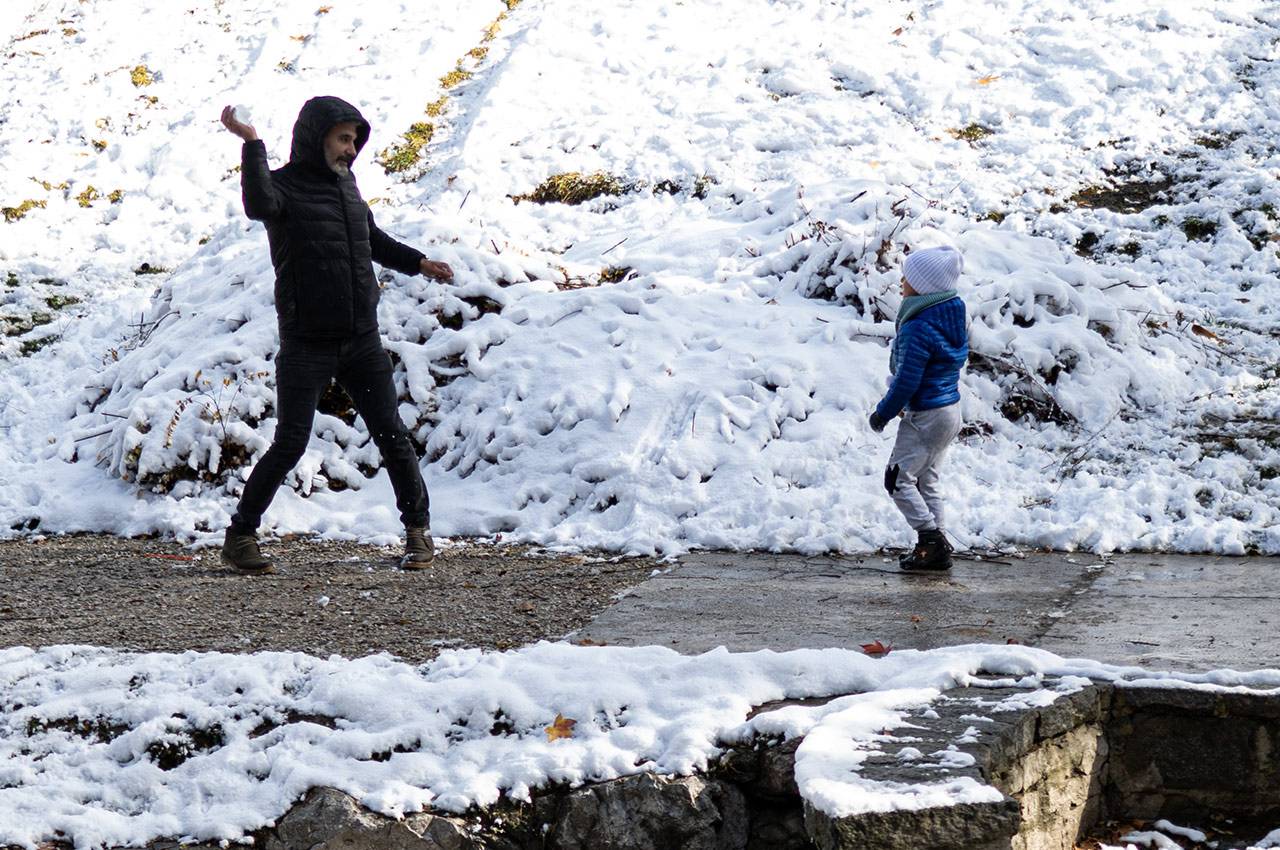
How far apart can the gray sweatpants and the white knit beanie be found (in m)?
0.56

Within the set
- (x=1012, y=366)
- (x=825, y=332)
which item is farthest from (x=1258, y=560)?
(x=825, y=332)

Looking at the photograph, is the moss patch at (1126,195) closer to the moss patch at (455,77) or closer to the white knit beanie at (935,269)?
the white knit beanie at (935,269)

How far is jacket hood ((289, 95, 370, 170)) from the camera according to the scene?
5582mm

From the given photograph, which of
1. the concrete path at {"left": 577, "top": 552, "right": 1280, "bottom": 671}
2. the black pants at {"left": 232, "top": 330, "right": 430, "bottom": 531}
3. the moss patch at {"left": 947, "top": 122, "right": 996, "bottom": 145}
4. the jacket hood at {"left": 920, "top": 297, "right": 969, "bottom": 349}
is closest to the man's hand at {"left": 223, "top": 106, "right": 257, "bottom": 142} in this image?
the black pants at {"left": 232, "top": 330, "right": 430, "bottom": 531}

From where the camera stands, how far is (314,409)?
5.89m

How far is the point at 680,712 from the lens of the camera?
12.2 ft

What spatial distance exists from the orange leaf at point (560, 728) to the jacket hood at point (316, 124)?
3.10 meters

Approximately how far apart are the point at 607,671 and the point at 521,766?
594mm

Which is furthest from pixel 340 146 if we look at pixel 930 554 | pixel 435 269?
pixel 930 554

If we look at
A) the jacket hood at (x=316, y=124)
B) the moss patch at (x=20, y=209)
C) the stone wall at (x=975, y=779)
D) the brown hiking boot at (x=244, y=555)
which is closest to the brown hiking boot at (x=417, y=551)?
the brown hiking boot at (x=244, y=555)

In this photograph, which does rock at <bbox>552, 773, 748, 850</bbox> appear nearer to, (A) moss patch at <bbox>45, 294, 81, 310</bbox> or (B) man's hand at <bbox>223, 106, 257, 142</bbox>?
(B) man's hand at <bbox>223, 106, 257, 142</bbox>

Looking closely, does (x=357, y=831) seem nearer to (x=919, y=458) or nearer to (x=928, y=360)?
(x=919, y=458)

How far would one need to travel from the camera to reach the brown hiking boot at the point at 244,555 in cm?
586

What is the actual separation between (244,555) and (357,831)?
2.80 metres
